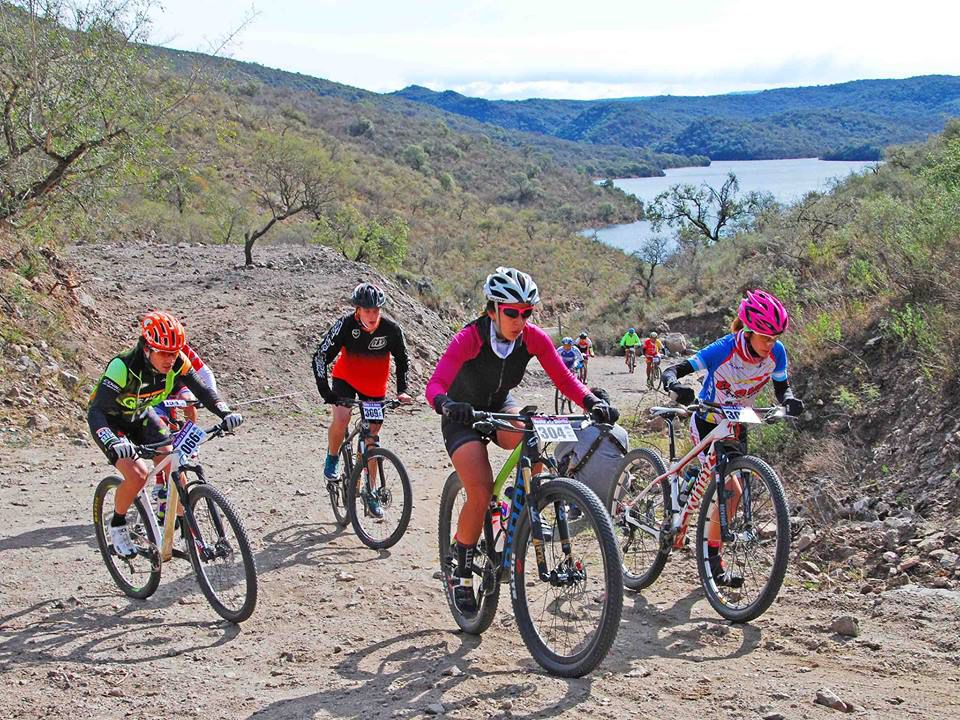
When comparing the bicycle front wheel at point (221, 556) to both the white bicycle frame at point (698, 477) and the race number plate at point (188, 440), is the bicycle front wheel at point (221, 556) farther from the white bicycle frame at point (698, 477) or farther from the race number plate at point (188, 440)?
the white bicycle frame at point (698, 477)

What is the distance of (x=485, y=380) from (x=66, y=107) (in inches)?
438

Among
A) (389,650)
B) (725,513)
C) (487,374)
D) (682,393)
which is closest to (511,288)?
(487,374)

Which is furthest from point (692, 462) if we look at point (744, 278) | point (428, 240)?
point (428, 240)

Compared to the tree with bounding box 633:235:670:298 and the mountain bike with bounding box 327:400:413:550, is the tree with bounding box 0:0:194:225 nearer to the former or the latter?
the mountain bike with bounding box 327:400:413:550

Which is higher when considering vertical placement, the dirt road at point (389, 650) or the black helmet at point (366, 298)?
the black helmet at point (366, 298)

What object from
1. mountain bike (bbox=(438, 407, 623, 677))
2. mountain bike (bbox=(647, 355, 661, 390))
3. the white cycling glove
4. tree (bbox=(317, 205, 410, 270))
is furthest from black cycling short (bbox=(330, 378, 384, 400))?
tree (bbox=(317, 205, 410, 270))

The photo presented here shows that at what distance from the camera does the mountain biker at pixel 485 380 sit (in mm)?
4758

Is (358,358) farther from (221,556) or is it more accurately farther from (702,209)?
(702,209)

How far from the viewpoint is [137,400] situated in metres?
5.90

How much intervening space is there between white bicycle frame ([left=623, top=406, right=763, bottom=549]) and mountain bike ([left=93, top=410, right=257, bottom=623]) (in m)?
2.65

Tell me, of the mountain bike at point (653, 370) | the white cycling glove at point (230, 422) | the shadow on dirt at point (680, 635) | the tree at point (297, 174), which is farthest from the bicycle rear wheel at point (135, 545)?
the tree at point (297, 174)

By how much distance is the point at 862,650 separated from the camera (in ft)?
16.1

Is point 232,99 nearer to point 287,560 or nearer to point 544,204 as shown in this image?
point 544,204

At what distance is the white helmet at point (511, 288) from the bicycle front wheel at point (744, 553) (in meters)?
1.71
